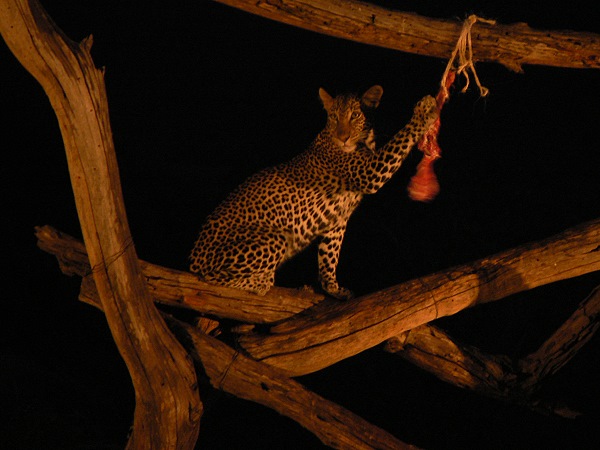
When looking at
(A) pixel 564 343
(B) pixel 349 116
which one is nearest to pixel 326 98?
(B) pixel 349 116

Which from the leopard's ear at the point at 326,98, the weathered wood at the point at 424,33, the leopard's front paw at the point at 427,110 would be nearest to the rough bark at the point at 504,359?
the leopard's front paw at the point at 427,110

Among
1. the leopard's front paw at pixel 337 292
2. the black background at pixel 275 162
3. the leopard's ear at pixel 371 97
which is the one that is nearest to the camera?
the leopard's ear at pixel 371 97

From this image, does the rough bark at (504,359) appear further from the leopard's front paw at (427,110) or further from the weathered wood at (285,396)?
the leopard's front paw at (427,110)

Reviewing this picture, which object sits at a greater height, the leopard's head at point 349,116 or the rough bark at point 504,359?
the leopard's head at point 349,116

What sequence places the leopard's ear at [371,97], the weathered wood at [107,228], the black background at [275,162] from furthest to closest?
the black background at [275,162], the leopard's ear at [371,97], the weathered wood at [107,228]

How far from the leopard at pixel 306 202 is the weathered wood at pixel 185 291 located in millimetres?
94

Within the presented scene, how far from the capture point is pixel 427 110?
12.7ft

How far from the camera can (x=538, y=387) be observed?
3996mm

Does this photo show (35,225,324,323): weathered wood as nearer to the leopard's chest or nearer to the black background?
the leopard's chest

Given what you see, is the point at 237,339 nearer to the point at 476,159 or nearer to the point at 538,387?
the point at 538,387

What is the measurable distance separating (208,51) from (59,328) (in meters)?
2.37

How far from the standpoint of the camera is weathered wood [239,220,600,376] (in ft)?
12.4

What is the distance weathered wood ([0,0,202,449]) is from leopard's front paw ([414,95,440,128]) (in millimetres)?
1745

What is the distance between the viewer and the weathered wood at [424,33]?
3.39 meters
